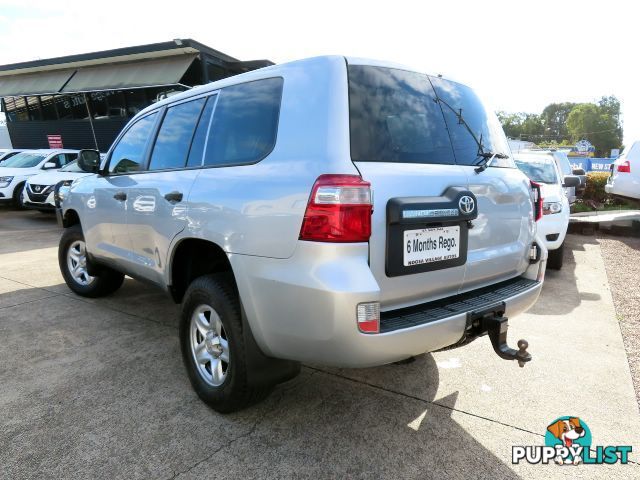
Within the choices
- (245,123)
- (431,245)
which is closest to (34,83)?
(245,123)

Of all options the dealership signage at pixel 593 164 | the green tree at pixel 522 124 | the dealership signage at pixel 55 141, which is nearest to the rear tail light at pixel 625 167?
the dealership signage at pixel 593 164

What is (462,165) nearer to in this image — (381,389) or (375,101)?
(375,101)

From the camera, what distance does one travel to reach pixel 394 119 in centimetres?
219

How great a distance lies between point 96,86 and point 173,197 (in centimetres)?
1550

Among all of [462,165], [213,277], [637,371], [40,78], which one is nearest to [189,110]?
[213,277]

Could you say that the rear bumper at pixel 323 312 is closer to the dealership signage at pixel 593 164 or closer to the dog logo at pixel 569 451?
the dog logo at pixel 569 451

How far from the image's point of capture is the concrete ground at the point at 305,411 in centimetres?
214

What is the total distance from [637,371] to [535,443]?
1.38 meters

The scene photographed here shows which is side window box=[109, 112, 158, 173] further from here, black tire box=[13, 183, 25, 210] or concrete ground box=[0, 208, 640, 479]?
black tire box=[13, 183, 25, 210]

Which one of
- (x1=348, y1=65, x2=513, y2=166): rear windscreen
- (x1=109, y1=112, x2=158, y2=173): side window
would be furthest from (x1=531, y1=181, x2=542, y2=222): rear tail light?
(x1=109, y1=112, x2=158, y2=173): side window

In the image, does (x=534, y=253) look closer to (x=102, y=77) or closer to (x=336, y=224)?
(x=336, y=224)

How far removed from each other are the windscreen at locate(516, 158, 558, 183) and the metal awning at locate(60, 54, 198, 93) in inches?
434

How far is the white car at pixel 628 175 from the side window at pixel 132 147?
9.09 metres

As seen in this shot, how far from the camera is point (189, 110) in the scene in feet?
9.94
